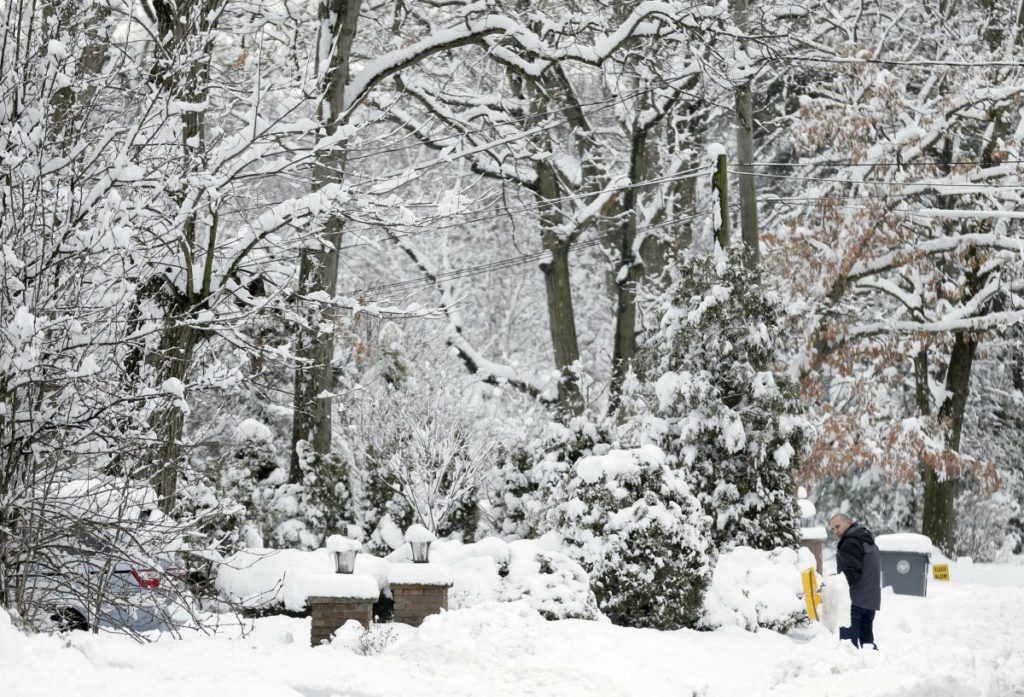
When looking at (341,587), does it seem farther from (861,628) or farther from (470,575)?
(861,628)

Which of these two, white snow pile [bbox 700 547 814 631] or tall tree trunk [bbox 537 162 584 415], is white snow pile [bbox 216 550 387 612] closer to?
white snow pile [bbox 700 547 814 631]

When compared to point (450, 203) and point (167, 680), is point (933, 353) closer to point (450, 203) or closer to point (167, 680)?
point (450, 203)

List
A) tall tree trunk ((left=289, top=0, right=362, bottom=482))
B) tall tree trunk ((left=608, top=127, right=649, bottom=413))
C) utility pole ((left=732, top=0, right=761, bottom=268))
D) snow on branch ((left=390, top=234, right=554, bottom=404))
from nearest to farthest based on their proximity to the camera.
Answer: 1. tall tree trunk ((left=289, top=0, right=362, bottom=482))
2. utility pole ((left=732, top=0, right=761, bottom=268))
3. snow on branch ((left=390, top=234, right=554, bottom=404))
4. tall tree trunk ((left=608, top=127, right=649, bottom=413))

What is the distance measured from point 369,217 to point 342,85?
5.72 metres

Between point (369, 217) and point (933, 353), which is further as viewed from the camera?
point (933, 353)

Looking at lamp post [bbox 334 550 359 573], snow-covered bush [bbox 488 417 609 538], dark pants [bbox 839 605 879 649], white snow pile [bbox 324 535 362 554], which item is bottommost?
dark pants [bbox 839 605 879 649]

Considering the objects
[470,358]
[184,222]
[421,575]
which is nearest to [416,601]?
[421,575]

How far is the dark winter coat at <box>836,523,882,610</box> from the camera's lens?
38.5 feet

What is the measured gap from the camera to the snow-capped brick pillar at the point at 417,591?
11211 mm

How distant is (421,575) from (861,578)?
436cm

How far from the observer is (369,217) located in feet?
29.8

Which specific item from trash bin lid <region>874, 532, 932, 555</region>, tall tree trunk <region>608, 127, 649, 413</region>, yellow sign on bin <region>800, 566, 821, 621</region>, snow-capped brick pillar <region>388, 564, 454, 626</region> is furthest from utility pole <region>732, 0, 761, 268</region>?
→ snow-capped brick pillar <region>388, 564, 454, 626</region>

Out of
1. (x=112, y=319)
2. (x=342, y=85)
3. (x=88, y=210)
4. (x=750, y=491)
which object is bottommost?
(x=750, y=491)

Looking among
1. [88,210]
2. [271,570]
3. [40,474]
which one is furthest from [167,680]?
[271,570]
